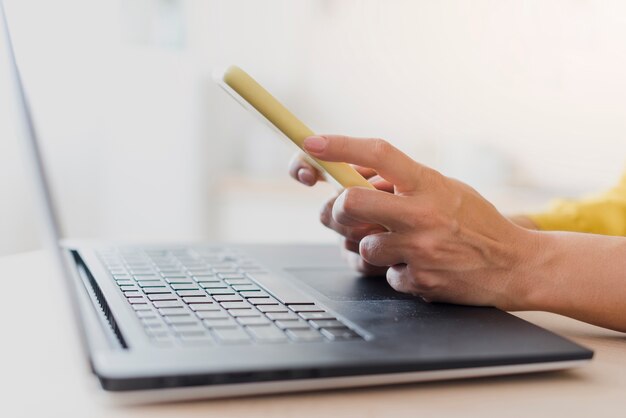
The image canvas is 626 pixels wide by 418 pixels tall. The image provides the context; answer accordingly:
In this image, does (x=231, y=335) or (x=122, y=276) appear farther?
(x=122, y=276)

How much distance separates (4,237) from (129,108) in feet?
2.57

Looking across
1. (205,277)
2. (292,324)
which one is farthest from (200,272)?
(292,324)

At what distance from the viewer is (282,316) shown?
1.89 ft

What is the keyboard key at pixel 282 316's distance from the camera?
57cm

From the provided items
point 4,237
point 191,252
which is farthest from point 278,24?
point 191,252

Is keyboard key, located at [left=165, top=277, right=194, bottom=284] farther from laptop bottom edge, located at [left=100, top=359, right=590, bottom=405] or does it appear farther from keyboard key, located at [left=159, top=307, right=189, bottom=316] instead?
laptop bottom edge, located at [left=100, top=359, right=590, bottom=405]

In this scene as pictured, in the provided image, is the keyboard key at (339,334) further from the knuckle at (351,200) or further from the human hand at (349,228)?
the human hand at (349,228)

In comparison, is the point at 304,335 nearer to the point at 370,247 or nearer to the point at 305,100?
the point at 370,247

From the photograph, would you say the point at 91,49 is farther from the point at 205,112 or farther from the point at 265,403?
the point at 265,403

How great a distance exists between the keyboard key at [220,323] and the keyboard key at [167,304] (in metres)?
0.05

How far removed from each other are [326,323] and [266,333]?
6 centimetres

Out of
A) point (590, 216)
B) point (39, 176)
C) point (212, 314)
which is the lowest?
point (590, 216)

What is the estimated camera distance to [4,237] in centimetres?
216

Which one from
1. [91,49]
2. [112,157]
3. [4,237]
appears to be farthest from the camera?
[112,157]
